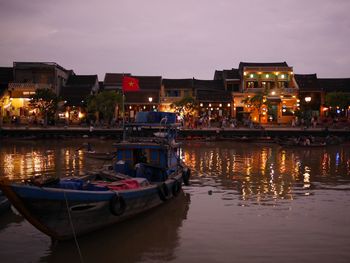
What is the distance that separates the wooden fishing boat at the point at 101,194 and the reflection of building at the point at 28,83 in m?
43.2

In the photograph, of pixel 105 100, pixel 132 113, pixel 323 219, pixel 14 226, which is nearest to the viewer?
pixel 14 226

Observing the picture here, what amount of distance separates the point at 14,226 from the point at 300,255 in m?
8.95

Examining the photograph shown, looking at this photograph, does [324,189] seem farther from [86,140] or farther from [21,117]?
[21,117]

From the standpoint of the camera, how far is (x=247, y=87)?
204 ft

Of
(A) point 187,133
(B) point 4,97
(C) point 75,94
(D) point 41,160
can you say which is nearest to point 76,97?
(C) point 75,94

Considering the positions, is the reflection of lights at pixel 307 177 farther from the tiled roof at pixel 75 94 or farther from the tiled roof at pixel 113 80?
A: the tiled roof at pixel 113 80

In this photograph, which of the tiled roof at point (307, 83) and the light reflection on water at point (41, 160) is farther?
the tiled roof at point (307, 83)

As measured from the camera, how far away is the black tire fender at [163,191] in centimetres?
1512

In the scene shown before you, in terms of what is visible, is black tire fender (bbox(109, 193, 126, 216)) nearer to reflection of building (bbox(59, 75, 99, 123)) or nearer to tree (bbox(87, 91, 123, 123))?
tree (bbox(87, 91, 123, 123))

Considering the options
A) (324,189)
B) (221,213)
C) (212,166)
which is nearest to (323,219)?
(221,213)

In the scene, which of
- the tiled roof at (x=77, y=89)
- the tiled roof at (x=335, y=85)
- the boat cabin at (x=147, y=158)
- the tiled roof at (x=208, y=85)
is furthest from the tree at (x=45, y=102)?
the tiled roof at (x=335, y=85)

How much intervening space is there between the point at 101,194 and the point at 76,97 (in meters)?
48.5

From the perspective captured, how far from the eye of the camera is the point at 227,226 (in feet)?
45.0

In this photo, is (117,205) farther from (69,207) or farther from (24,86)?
(24,86)
